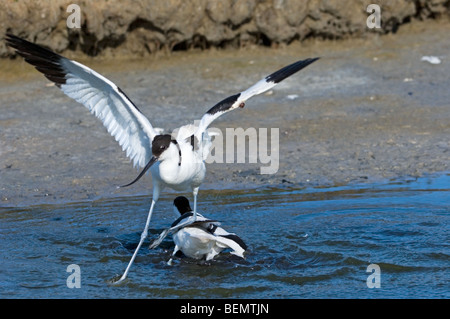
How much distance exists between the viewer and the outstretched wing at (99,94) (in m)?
6.80

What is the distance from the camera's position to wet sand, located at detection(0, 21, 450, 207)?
28.6 ft

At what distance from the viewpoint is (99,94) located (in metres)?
7.02

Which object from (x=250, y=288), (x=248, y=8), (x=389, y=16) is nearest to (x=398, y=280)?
(x=250, y=288)

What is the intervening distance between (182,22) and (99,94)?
15.2 ft

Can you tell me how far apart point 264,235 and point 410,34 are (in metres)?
6.45

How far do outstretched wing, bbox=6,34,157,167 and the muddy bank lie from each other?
398 centimetres

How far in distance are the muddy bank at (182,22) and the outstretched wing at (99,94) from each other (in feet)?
13.1
